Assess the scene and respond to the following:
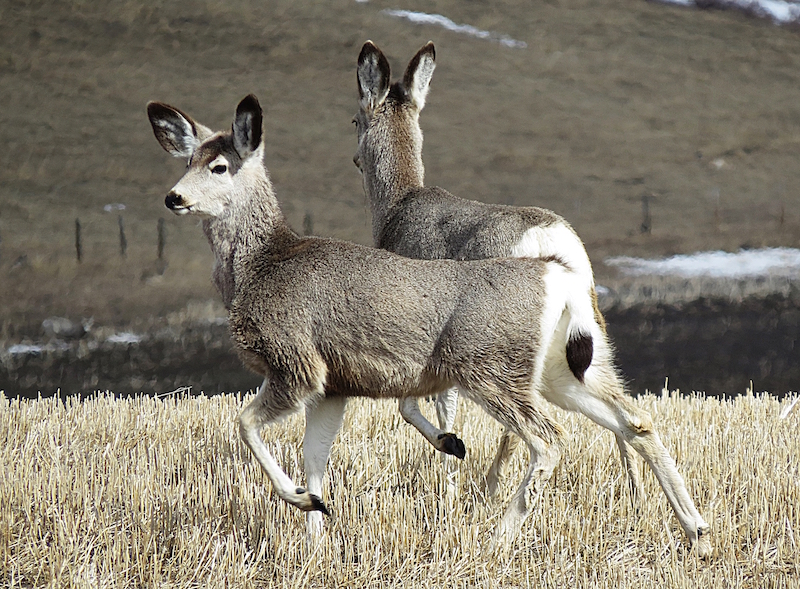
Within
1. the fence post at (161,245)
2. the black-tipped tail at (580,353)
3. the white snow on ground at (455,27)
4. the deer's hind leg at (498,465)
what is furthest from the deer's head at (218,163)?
the white snow on ground at (455,27)


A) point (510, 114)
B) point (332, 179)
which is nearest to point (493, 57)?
point (510, 114)

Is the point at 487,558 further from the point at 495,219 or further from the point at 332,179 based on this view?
the point at 332,179

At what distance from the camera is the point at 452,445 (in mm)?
5324

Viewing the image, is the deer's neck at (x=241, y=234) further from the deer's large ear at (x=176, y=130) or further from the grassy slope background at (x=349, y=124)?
the grassy slope background at (x=349, y=124)

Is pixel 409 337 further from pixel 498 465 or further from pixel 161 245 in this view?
pixel 161 245

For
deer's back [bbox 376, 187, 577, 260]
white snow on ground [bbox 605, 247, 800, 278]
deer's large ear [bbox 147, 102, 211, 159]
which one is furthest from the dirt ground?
deer's large ear [bbox 147, 102, 211, 159]

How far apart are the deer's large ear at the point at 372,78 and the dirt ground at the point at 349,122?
10908mm

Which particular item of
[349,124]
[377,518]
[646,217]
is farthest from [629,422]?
[349,124]

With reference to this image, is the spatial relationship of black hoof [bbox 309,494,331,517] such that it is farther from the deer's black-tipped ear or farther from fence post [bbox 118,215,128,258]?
fence post [bbox 118,215,128,258]

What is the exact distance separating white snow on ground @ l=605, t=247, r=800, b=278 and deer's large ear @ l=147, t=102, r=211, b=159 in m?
15.6

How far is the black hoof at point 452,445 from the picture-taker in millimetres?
5281

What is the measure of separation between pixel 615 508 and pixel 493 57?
23.9 m

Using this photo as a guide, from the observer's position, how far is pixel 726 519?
5.23 metres

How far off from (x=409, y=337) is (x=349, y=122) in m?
19.5
